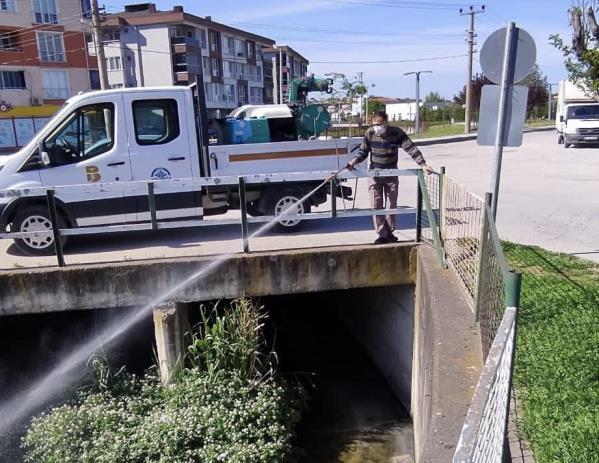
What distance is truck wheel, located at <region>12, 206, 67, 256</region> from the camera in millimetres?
7090

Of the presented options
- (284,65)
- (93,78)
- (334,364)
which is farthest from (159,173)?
(284,65)

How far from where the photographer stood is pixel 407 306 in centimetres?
703

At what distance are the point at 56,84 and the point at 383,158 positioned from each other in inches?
1735

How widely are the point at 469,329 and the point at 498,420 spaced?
84.0 inches

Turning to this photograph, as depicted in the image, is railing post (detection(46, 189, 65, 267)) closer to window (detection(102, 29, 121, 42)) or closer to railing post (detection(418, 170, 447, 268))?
railing post (detection(418, 170, 447, 268))

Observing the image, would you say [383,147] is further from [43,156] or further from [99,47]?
[99,47]

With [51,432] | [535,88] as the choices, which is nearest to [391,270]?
[51,432]

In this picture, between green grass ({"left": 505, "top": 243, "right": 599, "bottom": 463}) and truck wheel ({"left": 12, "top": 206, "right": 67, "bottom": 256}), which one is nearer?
green grass ({"left": 505, "top": 243, "right": 599, "bottom": 463})

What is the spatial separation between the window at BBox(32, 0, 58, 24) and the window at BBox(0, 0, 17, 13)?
5.88 feet

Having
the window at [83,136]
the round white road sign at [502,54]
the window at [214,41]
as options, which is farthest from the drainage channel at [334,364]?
the window at [214,41]

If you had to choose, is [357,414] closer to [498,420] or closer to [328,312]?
[328,312]

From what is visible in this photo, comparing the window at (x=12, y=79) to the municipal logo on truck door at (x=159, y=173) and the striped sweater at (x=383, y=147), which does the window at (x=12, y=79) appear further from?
the striped sweater at (x=383, y=147)

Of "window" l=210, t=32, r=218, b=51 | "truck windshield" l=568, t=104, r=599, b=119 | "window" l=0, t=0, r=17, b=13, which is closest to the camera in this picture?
"truck windshield" l=568, t=104, r=599, b=119

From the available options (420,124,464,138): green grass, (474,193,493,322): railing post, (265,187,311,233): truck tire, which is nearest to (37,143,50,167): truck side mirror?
(265,187,311,233): truck tire
